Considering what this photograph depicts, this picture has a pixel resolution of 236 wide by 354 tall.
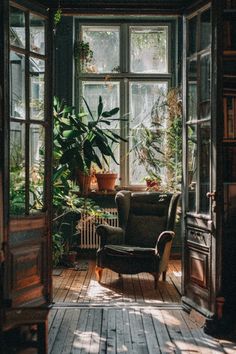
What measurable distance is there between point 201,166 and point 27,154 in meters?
1.46

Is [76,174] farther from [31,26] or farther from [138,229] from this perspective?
[31,26]

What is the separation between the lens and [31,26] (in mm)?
4555

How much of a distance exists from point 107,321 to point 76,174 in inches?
133

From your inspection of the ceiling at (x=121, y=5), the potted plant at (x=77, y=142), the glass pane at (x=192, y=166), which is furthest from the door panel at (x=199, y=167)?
the potted plant at (x=77, y=142)

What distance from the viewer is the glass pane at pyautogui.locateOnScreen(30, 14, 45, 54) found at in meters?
4.57

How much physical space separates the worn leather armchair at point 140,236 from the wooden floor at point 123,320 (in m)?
0.25

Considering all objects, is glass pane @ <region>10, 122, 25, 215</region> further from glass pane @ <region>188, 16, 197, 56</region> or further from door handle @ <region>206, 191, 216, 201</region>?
glass pane @ <region>188, 16, 197, 56</region>

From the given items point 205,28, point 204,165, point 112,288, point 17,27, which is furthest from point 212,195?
point 112,288

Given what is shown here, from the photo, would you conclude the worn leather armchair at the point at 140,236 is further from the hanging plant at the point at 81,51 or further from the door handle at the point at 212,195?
the hanging plant at the point at 81,51

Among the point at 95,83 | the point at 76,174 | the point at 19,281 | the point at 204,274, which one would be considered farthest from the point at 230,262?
the point at 95,83

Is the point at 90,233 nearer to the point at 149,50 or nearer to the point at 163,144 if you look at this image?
the point at 163,144

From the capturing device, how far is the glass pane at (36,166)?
4566mm

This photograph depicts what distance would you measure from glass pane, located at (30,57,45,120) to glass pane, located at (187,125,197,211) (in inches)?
52.2

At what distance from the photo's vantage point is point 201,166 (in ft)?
15.7
